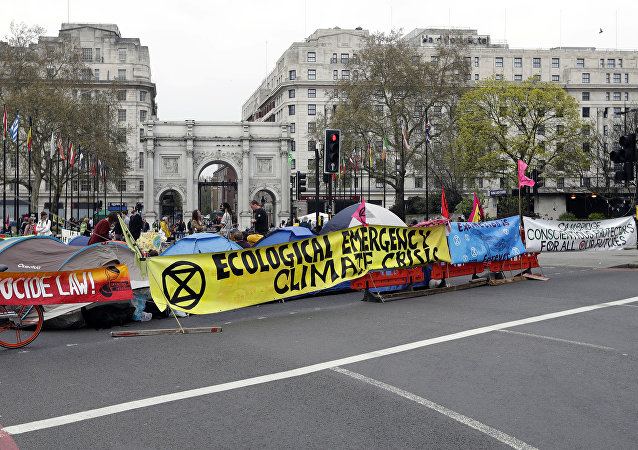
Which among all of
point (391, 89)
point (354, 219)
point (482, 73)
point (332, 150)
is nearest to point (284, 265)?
point (354, 219)

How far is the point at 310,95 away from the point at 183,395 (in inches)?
3429

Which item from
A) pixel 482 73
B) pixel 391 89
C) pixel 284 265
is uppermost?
Result: pixel 482 73

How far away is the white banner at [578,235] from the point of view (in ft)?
55.4

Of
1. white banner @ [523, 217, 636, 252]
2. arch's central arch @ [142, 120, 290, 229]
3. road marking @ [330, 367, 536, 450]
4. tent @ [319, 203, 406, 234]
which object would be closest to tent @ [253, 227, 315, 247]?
tent @ [319, 203, 406, 234]

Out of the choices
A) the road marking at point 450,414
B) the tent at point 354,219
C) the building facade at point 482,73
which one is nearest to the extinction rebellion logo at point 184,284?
the road marking at point 450,414

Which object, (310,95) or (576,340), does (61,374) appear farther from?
(310,95)

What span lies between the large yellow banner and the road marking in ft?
12.4

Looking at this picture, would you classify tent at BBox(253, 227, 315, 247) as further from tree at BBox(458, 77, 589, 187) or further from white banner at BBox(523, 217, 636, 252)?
tree at BBox(458, 77, 589, 187)

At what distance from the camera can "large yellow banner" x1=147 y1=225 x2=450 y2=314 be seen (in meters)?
9.91

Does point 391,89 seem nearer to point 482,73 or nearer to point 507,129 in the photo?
point 507,129

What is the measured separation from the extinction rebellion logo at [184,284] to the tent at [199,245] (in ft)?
10.7

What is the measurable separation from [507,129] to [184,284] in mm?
46353

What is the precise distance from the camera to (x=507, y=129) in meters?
51.8

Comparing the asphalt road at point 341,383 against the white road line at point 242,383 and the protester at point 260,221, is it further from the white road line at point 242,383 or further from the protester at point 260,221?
the protester at point 260,221
